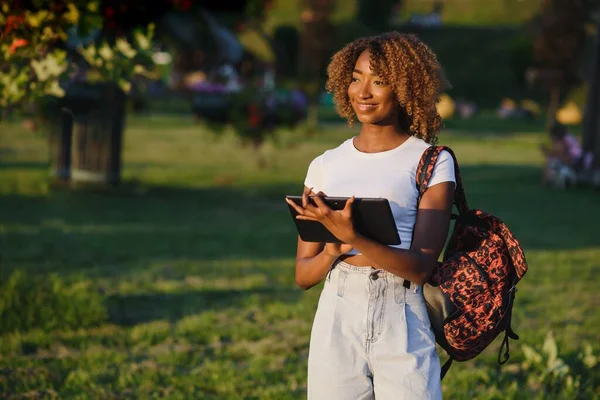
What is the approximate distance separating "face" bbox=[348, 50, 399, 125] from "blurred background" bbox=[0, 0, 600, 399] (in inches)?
102

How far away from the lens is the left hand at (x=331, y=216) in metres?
2.65

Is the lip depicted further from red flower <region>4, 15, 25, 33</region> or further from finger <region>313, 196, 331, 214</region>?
red flower <region>4, 15, 25, 33</region>

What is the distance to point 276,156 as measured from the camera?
22.4m

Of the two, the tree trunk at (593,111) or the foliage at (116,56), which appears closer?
the foliage at (116,56)

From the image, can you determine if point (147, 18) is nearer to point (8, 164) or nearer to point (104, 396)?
point (104, 396)

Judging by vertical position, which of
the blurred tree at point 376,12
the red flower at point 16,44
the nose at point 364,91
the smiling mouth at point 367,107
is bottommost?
the smiling mouth at point 367,107

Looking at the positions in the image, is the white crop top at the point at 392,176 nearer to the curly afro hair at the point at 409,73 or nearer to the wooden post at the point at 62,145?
the curly afro hair at the point at 409,73

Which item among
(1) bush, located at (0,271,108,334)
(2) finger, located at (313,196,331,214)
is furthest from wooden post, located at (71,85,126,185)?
(2) finger, located at (313,196,331,214)

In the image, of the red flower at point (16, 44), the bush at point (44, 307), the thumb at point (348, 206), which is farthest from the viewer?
the bush at point (44, 307)

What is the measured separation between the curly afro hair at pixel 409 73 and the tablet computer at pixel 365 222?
413mm

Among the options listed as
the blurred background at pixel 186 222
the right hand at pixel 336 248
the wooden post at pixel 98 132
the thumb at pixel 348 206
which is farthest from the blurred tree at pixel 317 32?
the thumb at pixel 348 206

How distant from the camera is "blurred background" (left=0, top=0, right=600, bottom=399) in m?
5.52

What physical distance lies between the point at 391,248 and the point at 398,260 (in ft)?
0.12

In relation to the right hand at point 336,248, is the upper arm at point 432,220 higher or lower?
higher
